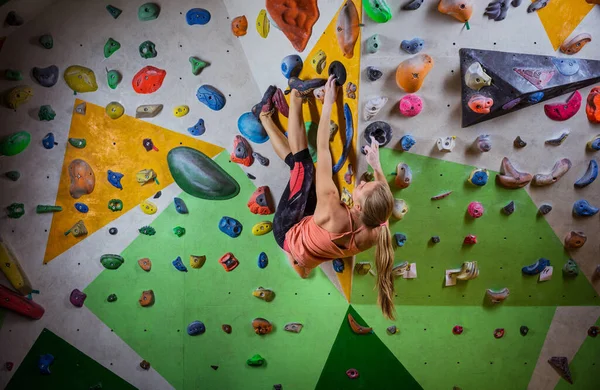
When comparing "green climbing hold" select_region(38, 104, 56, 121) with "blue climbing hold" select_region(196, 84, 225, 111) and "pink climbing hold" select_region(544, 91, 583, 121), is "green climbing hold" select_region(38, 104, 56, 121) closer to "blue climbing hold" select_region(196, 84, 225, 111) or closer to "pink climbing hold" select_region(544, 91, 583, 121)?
"blue climbing hold" select_region(196, 84, 225, 111)

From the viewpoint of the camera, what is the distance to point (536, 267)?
3.67 metres

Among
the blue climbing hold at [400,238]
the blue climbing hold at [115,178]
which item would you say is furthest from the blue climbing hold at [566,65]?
the blue climbing hold at [115,178]

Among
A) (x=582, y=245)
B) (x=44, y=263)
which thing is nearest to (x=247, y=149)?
(x=44, y=263)

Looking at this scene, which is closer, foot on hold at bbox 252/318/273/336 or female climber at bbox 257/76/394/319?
female climber at bbox 257/76/394/319

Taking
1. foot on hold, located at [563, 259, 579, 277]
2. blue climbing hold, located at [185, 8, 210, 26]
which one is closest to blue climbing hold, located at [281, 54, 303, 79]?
blue climbing hold, located at [185, 8, 210, 26]

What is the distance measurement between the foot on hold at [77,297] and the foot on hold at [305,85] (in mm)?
2029

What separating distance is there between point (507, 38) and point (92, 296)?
3.16m

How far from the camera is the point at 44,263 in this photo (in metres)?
3.65

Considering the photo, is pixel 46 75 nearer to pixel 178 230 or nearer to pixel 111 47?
pixel 111 47

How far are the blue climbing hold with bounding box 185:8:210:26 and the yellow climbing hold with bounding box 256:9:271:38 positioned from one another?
33 cm

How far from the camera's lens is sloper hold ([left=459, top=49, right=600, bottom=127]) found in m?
3.13

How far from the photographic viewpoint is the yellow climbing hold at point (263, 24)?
3.18 m

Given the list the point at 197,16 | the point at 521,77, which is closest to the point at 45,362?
the point at 197,16

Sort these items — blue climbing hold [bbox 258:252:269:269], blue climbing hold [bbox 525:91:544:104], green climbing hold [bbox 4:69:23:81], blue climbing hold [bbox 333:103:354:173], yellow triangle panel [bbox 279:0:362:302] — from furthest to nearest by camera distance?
blue climbing hold [bbox 258:252:269:269], green climbing hold [bbox 4:69:23:81], blue climbing hold [bbox 525:91:544:104], blue climbing hold [bbox 333:103:354:173], yellow triangle panel [bbox 279:0:362:302]
